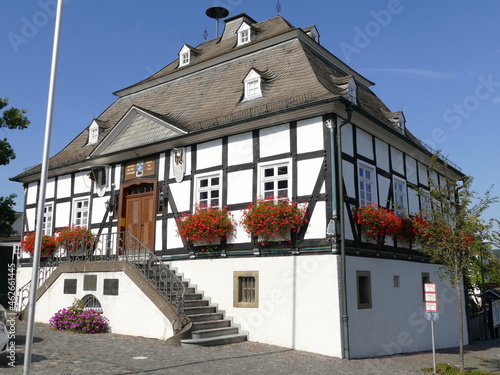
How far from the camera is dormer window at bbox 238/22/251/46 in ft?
64.7

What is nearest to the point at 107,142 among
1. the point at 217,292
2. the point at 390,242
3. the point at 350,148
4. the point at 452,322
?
the point at 217,292

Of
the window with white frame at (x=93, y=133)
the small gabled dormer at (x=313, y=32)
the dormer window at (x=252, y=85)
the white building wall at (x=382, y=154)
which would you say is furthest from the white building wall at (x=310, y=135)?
the window with white frame at (x=93, y=133)

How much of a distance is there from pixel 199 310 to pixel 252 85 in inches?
279

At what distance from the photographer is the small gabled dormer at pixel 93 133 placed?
2068cm

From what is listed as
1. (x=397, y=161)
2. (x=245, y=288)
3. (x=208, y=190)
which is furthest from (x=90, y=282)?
(x=397, y=161)

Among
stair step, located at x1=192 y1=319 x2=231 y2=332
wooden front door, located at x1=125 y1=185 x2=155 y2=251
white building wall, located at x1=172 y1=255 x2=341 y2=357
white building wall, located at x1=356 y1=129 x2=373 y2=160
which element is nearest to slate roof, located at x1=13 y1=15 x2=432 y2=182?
white building wall, located at x1=356 y1=129 x2=373 y2=160

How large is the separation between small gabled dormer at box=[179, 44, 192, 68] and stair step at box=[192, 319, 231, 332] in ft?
39.1

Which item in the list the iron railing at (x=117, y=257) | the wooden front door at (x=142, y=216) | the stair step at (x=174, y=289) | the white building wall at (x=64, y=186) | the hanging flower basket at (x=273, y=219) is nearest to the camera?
the hanging flower basket at (x=273, y=219)

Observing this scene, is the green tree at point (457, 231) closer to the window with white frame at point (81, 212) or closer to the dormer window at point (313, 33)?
the dormer window at point (313, 33)

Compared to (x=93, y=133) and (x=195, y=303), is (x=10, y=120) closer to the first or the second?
(x=93, y=133)

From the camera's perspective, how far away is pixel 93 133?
20.8 meters

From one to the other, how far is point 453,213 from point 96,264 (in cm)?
1003

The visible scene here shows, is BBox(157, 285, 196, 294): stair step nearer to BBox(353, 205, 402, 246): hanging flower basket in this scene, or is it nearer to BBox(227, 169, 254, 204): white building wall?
BBox(227, 169, 254, 204): white building wall

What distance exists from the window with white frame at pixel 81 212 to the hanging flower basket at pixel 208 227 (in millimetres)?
5541
